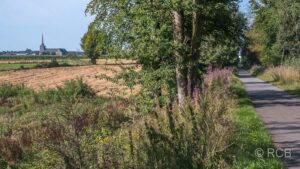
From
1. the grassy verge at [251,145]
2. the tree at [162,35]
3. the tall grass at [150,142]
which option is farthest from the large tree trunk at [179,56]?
the tall grass at [150,142]

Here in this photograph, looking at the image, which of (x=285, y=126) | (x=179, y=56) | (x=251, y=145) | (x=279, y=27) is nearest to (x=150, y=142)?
(x=251, y=145)

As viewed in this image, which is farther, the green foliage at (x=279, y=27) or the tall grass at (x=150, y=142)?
the green foliage at (x=279, y=27)

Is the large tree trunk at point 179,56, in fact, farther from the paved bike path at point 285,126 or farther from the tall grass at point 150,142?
the tall grass at point 150,142

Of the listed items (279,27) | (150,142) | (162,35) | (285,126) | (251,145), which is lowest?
(285,126)

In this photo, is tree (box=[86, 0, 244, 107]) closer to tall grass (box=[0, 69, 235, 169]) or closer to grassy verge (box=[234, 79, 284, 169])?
grassy verge (box=[234, 79, 284, 169])

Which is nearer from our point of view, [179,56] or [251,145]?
[251,145]

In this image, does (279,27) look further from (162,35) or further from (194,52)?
(162,35)

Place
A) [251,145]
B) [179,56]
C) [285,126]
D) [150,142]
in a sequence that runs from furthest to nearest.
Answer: [179,56], [285,126], [251,145], [150,142]

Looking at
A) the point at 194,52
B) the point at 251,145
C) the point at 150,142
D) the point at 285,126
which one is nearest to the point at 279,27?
the point at 194,52

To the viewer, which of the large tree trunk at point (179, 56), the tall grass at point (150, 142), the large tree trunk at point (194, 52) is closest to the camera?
the tall grass at point (150, 142)

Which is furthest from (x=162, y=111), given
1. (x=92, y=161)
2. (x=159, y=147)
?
(x=92, y=161)

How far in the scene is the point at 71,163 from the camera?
608 cm

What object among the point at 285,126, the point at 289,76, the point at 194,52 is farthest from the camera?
the point at 289,76

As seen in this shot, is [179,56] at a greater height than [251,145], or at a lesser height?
greater
